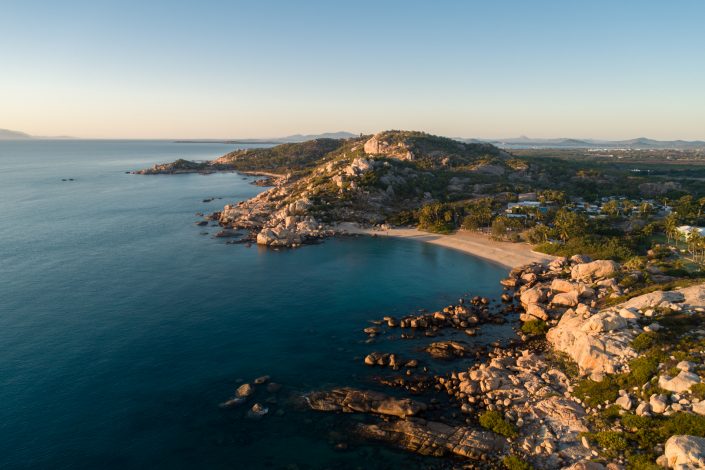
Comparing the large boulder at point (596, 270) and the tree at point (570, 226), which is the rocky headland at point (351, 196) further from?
the large boulder at point (596, 270)

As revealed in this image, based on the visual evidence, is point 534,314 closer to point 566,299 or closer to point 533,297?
point 533,297

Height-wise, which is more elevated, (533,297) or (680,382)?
(680,382)

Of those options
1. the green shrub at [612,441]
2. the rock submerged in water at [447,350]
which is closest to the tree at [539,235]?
the rock submerged in water at [447,350]

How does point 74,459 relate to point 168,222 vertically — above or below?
below

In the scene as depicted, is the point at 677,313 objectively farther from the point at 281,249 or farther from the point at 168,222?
the point at 168,222

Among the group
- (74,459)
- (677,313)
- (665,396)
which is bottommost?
(74,459)

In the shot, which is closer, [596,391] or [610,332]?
[596,391]

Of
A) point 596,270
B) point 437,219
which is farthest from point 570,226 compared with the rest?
point 437,219

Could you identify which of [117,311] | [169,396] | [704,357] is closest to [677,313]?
[704,357]
